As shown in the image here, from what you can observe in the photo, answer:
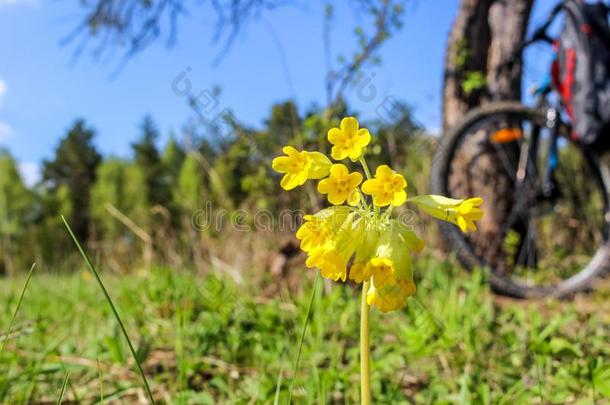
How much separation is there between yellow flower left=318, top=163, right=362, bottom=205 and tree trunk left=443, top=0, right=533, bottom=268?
2713mm

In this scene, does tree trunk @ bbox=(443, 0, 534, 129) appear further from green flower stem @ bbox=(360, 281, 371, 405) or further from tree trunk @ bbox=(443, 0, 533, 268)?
green flower stem @ bbox=(360, 281, 371, 405)

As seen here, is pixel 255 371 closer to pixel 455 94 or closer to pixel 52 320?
pixel 52 320

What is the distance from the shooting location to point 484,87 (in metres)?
3.59

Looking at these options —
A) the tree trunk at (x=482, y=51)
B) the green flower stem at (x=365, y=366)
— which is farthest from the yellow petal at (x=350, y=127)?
the tree trunk at (x=482, y=51)

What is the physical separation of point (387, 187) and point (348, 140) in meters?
0.10

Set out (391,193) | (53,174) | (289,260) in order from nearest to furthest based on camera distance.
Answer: (391,193)
(289,260)
(53,174)

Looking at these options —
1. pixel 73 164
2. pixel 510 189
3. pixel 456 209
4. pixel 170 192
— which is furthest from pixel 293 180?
pixel 73 164

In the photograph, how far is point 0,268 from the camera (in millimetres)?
23578

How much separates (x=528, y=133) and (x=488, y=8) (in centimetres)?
108

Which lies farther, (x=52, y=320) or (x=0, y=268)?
(x=0, y=268)

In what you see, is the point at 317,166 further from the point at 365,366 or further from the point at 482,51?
the point at 482,51

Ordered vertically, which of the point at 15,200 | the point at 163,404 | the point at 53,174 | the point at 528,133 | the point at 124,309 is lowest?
the point at 163,404

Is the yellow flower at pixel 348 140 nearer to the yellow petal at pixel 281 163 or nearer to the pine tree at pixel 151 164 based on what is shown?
the yellow petal at pixel 281 163

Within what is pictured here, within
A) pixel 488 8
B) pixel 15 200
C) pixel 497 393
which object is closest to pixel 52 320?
pixel 497 393
